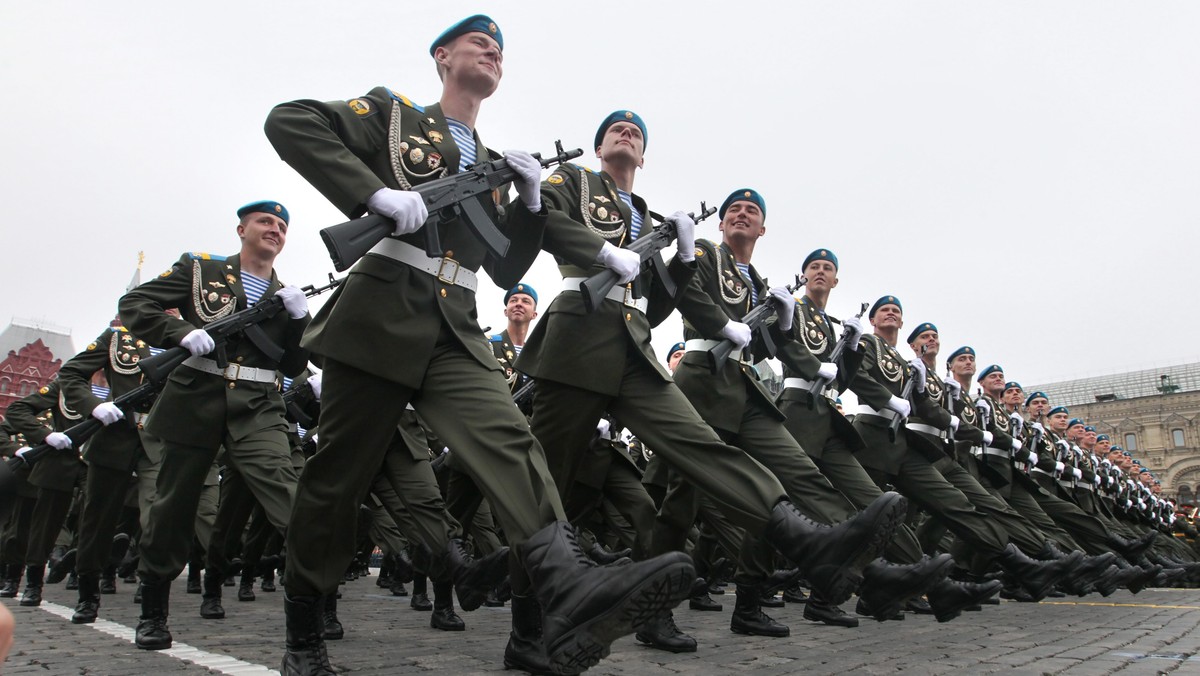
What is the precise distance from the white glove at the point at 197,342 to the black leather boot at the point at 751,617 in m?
3.48

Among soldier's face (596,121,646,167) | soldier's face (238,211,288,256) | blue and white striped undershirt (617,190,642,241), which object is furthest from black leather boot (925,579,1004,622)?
soldier's face (238,211,288,256)

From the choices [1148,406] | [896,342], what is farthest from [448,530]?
[1148,406]

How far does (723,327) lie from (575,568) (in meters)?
2.82

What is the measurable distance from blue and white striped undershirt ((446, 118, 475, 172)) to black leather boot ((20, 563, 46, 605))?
6301 millimetres

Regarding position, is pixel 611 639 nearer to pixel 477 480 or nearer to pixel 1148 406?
pixel 477 480

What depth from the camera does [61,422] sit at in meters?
9.91

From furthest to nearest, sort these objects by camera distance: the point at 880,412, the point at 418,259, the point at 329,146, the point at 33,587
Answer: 1. the point at 33,587
2. the point at 880,412
3. the point at 418,259
4. the point at 329,146

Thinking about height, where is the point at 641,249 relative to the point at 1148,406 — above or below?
→ below

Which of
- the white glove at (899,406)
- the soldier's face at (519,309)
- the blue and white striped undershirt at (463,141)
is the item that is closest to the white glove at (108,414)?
the soldier's face at (519,309)

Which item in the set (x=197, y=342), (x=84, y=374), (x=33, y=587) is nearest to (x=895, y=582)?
(x=197, y=342)

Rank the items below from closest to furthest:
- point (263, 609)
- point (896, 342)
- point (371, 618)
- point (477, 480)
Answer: point (477, 480), point (371, 618), point (263, 609), point (896, 342)

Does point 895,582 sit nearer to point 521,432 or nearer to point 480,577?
point 480,577

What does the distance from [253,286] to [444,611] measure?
2457 millimetres

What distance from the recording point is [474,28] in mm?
3820
